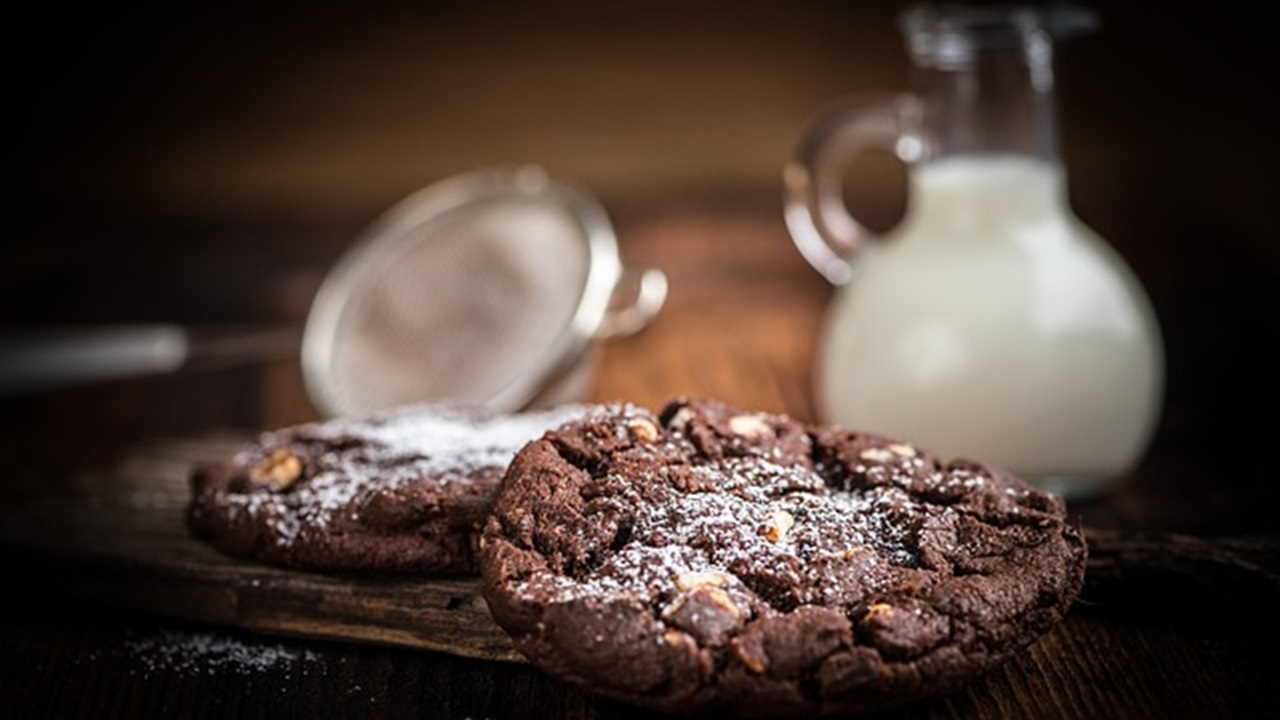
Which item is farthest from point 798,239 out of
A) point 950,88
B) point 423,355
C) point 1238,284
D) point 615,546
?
point 1238,284

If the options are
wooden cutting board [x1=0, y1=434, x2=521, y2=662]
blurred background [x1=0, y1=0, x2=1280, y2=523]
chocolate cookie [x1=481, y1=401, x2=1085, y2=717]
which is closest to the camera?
chocolate cookie [x1=481, y1=401, x2=1085, y2=717]

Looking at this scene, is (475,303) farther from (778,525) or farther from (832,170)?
(778,525)

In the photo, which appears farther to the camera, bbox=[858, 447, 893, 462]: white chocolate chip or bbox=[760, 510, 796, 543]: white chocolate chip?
bbox=[858, 447, 893, 462]: white chocolate chip

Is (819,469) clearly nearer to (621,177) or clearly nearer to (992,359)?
(992,359)

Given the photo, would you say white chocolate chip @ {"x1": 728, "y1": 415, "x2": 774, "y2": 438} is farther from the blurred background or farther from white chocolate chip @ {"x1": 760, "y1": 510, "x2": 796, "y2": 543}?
the blurred background

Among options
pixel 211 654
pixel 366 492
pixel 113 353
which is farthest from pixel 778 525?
pixel 113 353

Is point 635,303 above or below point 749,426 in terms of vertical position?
below

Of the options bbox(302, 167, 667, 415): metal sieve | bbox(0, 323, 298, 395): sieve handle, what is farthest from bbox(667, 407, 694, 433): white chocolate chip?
bbox(0, 323, 298, 395): sieve handle
